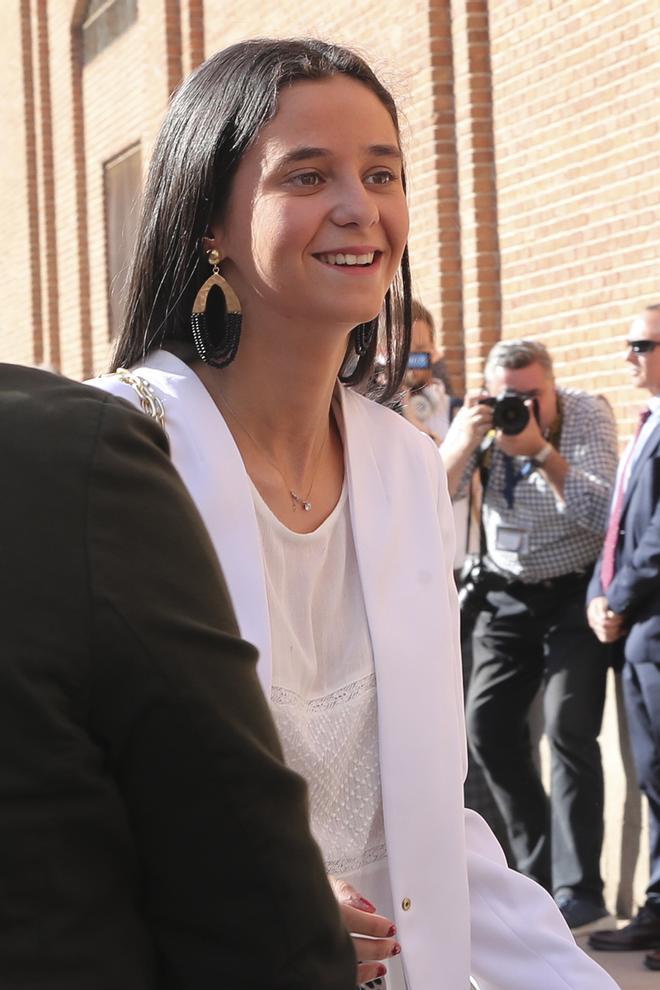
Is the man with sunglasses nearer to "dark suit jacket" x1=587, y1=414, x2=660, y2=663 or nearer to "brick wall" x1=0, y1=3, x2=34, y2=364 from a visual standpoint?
"dark suit jacket" x1=587, y1=414, x2=660, y2=663

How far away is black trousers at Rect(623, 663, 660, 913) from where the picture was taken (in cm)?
588

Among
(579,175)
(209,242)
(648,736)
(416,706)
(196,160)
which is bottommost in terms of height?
(648,736)

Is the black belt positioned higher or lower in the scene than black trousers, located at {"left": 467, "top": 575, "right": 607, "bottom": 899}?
higher

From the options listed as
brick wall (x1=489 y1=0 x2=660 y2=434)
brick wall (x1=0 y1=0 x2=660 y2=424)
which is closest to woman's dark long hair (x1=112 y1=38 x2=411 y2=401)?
brick wall (x1=0 y1=0 x2=660 y2=424)

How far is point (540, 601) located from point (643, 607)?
0.56m

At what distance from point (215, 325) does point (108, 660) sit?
1.24 m

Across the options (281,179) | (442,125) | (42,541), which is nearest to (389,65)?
(281,179)

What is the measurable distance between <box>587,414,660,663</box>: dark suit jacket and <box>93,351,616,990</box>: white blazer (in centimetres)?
367

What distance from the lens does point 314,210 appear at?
2.05 metres

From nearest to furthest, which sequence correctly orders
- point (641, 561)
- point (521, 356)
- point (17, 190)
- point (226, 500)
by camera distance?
point (226, 500) < point (641, 561) < point (521, 356) < point (17, 190)

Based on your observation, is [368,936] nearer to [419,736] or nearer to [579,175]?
[419,736]

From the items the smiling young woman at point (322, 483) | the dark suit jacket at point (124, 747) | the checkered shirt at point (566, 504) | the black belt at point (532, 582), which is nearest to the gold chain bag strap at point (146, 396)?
the smiling young woman at point (322, 483)

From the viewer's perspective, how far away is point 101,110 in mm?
15656

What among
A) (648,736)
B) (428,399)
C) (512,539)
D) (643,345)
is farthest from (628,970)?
(428,399)
